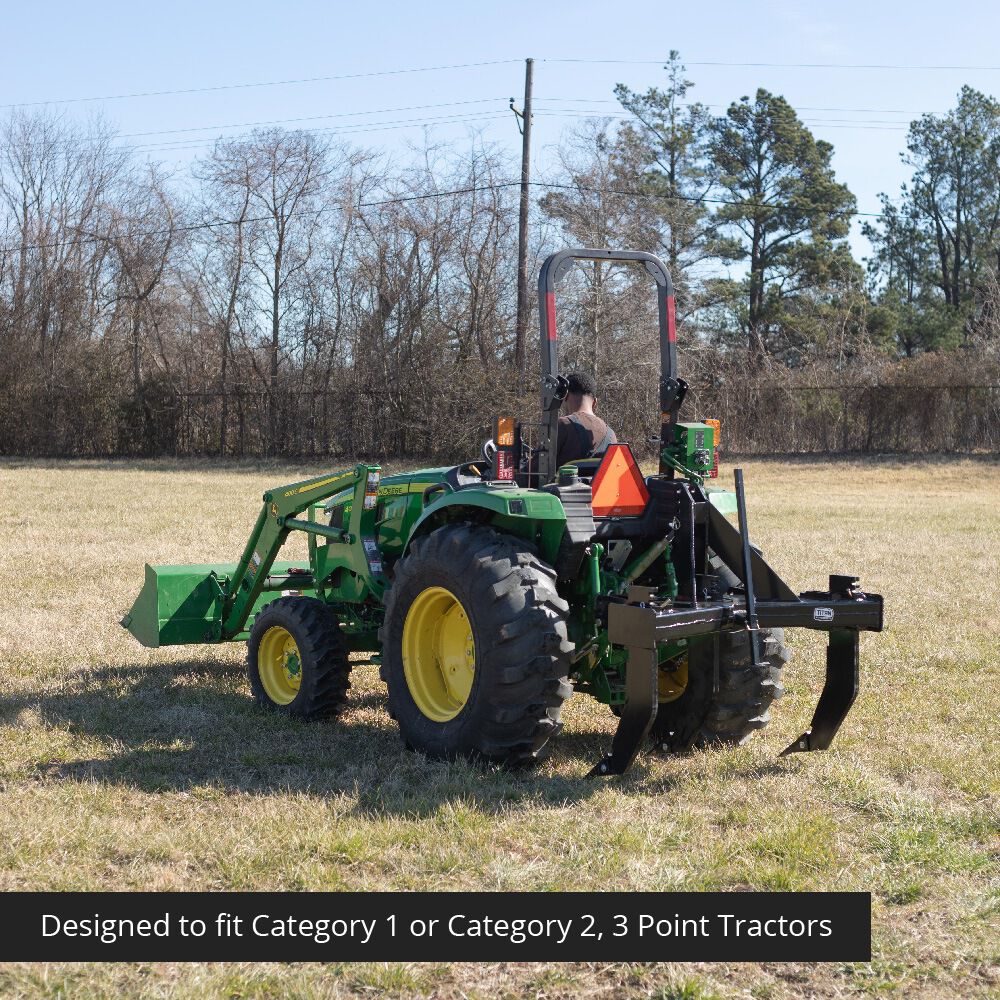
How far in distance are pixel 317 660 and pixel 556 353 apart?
81.6 inches

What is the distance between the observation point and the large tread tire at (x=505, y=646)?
191 inches

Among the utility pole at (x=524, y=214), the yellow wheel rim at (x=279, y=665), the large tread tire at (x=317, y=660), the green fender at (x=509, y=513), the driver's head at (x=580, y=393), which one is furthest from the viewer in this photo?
the utility pole at (x=524, y=214)

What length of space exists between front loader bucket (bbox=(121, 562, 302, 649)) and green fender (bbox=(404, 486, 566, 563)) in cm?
189

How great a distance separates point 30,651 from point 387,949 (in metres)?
4.94

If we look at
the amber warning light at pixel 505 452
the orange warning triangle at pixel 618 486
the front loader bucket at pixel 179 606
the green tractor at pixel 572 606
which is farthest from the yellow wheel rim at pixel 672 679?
the front loader bucket at pixel 179 606

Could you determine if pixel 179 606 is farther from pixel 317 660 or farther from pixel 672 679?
pixel 672 679

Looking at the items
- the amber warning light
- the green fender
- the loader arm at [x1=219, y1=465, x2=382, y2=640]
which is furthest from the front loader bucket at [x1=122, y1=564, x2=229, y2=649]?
the amber warning light

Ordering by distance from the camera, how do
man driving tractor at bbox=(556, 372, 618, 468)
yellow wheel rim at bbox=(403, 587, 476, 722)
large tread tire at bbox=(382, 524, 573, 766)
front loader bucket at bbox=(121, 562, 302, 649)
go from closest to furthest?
1. large tread tire at bbox=(382, 524, 573, 766)
2. yellow wheel rim at bbox=(403, 587, 476, 722)
3. man driving tractor at bbox=(556, 372, 618, 468)
4. front loader bucket at bbox=(121, 562, 302, 649)

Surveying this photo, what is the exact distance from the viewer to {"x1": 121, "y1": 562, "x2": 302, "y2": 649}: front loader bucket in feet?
22.8

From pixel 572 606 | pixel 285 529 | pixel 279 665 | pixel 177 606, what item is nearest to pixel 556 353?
pixel 572 606

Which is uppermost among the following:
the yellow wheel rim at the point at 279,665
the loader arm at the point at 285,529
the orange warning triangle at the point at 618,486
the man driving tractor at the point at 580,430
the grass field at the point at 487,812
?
the man driving tractor at the point at 580,430

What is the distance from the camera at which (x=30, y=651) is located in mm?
7613

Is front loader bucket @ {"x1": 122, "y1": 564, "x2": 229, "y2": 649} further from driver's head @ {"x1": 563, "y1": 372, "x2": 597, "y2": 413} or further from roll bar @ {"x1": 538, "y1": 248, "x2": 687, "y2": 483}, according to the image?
roll bar @ {"x1": 538, "y1": 248, "x2": 687, "y2": 483}

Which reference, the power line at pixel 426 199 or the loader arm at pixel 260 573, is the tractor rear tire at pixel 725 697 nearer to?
the loader arm at pixel 260 573
